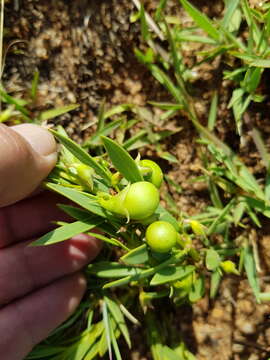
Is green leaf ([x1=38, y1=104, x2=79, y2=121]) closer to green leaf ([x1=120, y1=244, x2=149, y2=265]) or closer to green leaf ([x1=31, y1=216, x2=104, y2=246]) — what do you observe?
green leaf ([x1=31, y1=216, x2=104, y2=246])

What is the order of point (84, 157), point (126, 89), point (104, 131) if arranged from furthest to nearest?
point (126, 89) < point (104, 131) < point (84, 157)

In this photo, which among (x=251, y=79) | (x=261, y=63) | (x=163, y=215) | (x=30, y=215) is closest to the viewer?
(x=163, y=215)

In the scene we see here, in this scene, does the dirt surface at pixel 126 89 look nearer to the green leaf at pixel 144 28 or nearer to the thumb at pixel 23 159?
the green leaf at pixel 144 28

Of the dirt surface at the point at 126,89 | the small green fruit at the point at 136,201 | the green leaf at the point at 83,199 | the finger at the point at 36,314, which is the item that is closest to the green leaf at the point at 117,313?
the finger at the point at 36,314

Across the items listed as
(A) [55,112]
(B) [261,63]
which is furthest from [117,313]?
(B) [261,63]

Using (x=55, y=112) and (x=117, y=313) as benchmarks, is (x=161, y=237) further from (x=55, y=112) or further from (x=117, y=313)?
(x=55, y=112)

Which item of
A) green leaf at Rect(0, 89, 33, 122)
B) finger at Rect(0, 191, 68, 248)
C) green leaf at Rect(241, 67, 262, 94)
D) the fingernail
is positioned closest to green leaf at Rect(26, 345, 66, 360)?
finger at Rect(0, 191, 68, 248)
